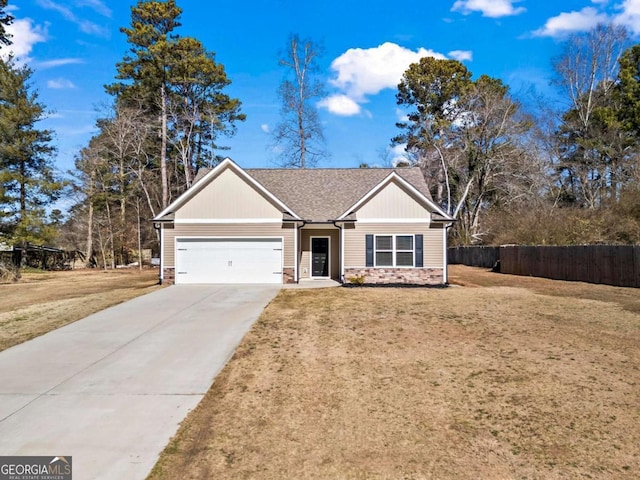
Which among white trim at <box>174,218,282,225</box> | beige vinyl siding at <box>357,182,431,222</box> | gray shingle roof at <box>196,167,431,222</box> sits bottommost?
white trim at <box>174,218,282,225</box>

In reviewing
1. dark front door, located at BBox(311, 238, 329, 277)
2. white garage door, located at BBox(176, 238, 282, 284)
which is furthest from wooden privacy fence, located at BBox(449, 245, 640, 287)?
white garage door, located at BBox(176, 238, 282, 284)

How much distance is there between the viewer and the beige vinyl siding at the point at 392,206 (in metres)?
17.5

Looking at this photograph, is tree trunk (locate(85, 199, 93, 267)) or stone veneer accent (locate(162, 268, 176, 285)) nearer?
stone veneer accent (locate(162, 268, 176, 285))

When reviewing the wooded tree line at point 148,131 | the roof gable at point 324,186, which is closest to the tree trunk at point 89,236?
the wooded tree line at point 148,131

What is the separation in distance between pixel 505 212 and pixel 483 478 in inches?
1234

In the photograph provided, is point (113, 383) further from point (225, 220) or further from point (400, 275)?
point (400, 275)

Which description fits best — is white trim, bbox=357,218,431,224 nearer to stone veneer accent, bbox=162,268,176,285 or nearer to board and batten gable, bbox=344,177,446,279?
board and batten gable, bbox=344,177,446,279

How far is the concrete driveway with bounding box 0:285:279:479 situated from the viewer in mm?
4445

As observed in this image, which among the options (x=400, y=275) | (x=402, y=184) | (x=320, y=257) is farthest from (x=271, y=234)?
(x=402, y=184)

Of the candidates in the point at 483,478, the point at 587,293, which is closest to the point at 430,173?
the point at 587,293

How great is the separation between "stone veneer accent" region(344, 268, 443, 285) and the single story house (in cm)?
4

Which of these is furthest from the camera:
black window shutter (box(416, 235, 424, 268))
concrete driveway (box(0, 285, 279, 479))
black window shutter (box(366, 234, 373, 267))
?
black window shutter (box(366, 234, 373, 267))

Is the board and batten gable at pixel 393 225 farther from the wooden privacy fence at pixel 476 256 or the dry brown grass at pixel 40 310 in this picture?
the wooden privacy fence at pixel 476 256

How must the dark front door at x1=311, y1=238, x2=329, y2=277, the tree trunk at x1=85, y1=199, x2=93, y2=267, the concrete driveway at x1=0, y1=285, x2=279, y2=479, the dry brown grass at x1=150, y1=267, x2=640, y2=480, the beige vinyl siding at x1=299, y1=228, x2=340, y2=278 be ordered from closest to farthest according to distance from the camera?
the dry brown grass at x1=150, y1=267, x2=640, y2=480 → the concrete driveway at x1=0, y1=285, x2=279, y2=479 → the beige vinyl siding at x1=299, y1=228, x2=340, y2=278 → the dark front door at x1=311, y1=238, x2=329, y2=277 → the tree trunk at x1=85, y1=199, x2=93, y2=267
